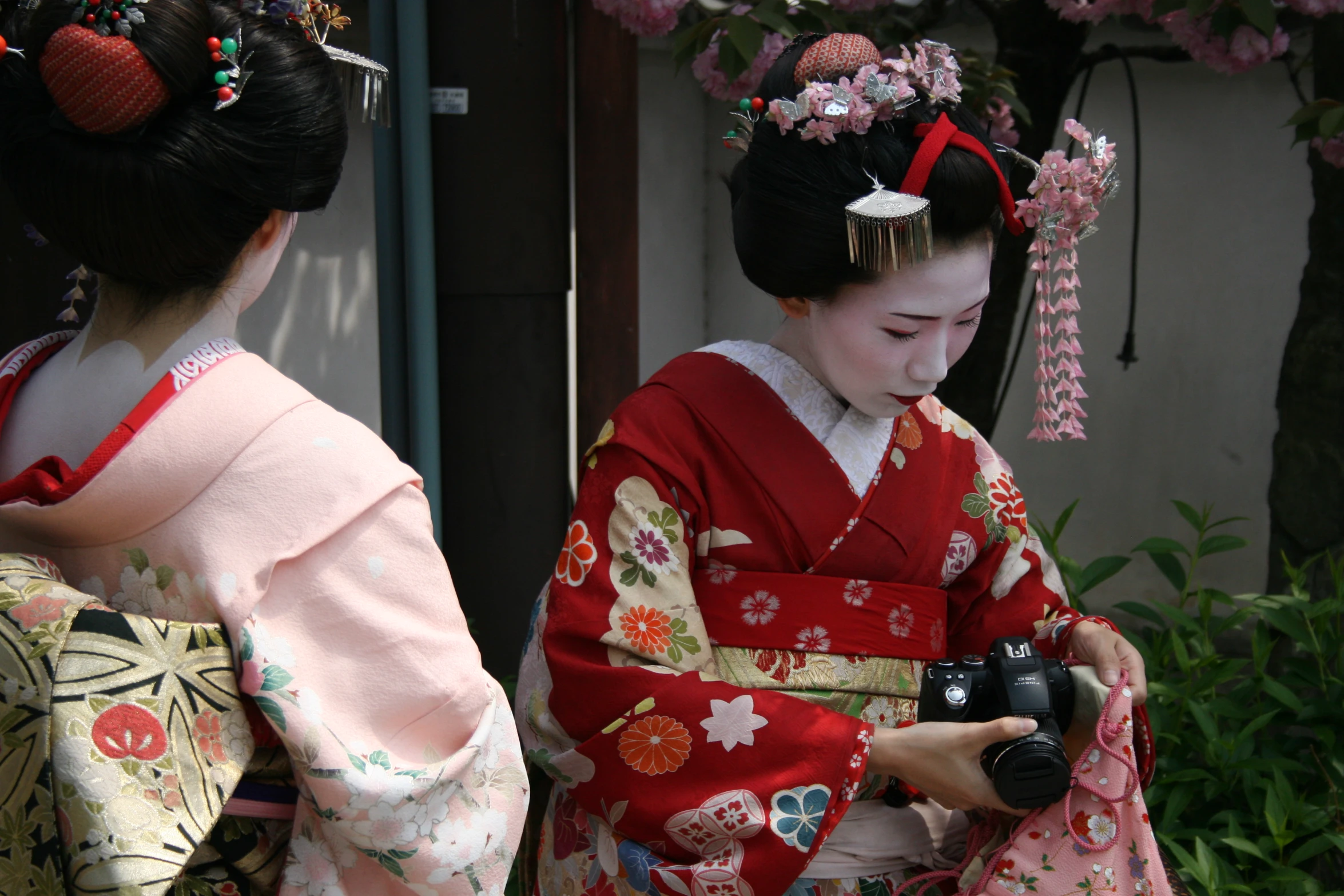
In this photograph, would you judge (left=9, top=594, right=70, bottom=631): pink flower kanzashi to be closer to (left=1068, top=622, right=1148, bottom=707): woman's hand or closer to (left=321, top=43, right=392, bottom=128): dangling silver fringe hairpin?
(left=321, top=43, right=392, bottom=128): dangling silver fringe hairpin

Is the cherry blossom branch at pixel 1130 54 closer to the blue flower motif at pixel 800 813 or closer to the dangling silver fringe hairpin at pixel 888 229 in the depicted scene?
the dangling silver fringe hairpin at pixel 888 229

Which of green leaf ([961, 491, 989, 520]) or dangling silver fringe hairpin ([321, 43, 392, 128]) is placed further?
green leaf ([961, 491, 989, 520])

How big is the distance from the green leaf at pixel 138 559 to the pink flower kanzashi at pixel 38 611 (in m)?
0.11

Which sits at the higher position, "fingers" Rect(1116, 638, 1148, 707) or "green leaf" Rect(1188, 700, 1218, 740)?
"fingers" Rect(1116, 638, 1148, 707)

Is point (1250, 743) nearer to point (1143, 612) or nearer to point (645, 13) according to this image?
point (1143, 612)

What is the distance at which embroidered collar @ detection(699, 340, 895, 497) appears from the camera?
1.84m

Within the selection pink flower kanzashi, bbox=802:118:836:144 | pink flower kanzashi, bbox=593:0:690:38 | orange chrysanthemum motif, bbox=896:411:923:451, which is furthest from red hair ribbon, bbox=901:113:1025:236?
pink flower kanzashi, bbox=593:0:690:38

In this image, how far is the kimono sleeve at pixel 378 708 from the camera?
1.20 m

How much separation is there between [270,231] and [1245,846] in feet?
7.74

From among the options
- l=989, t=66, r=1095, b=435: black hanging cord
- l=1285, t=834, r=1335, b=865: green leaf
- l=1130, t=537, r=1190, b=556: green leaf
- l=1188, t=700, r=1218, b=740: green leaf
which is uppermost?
l=989, t=66, r=1095, b=435: black hanging cord

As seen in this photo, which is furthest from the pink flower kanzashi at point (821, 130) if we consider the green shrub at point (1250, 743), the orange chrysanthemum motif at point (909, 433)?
the green shrub at point (1250, 743)

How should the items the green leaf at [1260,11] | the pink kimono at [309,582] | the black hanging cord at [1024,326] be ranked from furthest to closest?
the black hanging cord at [1024,326], the green leaf at [1260,11], the pink kimono at [309,582]

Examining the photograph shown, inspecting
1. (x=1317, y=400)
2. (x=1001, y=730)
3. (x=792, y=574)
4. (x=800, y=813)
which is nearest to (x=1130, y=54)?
(x=1317, y=400)

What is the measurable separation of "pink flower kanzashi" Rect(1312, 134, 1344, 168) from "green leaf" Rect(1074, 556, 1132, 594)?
3.86ft
